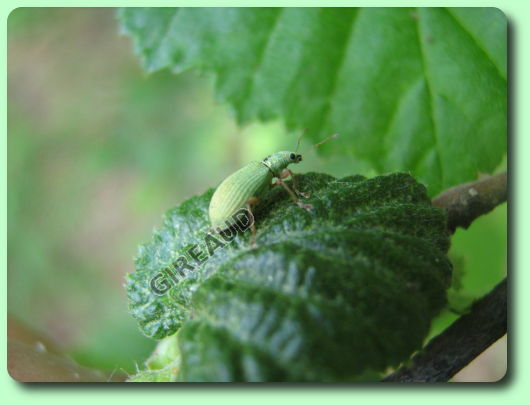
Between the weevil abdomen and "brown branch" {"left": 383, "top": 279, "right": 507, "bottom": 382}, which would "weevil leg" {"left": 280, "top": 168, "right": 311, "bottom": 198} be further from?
"brown branch" {"left": 383, "top": 279, "right": 507, "bottom": 382}

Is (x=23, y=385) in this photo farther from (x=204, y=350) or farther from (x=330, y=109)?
(x=330, y=109)

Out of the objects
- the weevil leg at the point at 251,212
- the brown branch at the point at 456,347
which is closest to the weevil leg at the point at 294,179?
the weevil leg at the point at 251,212

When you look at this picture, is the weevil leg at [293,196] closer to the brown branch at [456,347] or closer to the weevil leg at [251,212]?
the weevil leg at [251,212]

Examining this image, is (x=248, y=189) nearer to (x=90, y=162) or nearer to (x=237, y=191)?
(x=237, y=191)

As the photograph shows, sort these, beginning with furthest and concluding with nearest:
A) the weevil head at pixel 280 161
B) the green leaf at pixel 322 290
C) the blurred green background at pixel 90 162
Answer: the blurred green background at pixel 90 162
the weevil head at pixel 280 161
the green leaf at pixel 322 290

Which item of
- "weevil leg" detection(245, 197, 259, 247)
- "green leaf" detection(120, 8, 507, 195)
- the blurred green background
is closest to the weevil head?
"weevil leg" detection(245, 197, 259, 247)

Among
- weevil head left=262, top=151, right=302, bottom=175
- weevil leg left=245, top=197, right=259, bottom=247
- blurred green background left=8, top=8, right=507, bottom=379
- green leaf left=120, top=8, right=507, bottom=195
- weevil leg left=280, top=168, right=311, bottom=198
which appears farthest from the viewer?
blurred green background left=8, top=8, right=507, bottom=379
